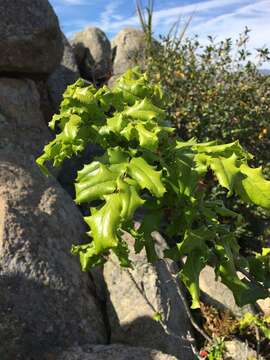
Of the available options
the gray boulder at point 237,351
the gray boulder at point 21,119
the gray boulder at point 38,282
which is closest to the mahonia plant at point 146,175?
the gray boulder at point 38,282

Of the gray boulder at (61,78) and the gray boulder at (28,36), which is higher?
the gray boulder at (28,36)

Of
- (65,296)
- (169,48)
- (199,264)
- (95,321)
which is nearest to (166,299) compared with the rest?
(95,321)

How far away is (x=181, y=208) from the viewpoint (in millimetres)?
1799

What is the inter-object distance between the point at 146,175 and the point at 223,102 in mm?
5874

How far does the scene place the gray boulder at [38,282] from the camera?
12.7 ft

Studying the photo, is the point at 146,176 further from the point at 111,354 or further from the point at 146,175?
the point at 111,354

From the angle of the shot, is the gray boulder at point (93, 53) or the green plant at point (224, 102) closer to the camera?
the green plant at point (224, 102)

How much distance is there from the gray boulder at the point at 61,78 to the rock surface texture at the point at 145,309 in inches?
149

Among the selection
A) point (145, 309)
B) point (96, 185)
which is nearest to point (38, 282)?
point (145, 309)

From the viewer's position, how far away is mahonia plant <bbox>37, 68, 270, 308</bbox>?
1.50 metres

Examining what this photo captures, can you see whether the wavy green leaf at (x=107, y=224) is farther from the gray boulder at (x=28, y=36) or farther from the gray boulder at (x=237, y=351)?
the gray boulder at (x=28, y=36)

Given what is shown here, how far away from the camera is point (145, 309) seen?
181 inches

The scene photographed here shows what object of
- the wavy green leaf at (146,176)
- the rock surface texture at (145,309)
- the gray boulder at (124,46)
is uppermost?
the wavy green leaf at (146,176)

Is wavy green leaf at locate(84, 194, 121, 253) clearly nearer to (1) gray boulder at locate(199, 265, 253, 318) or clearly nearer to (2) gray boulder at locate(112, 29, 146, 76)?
(1) gray boulder at locate(199, 265, 253, 318)
